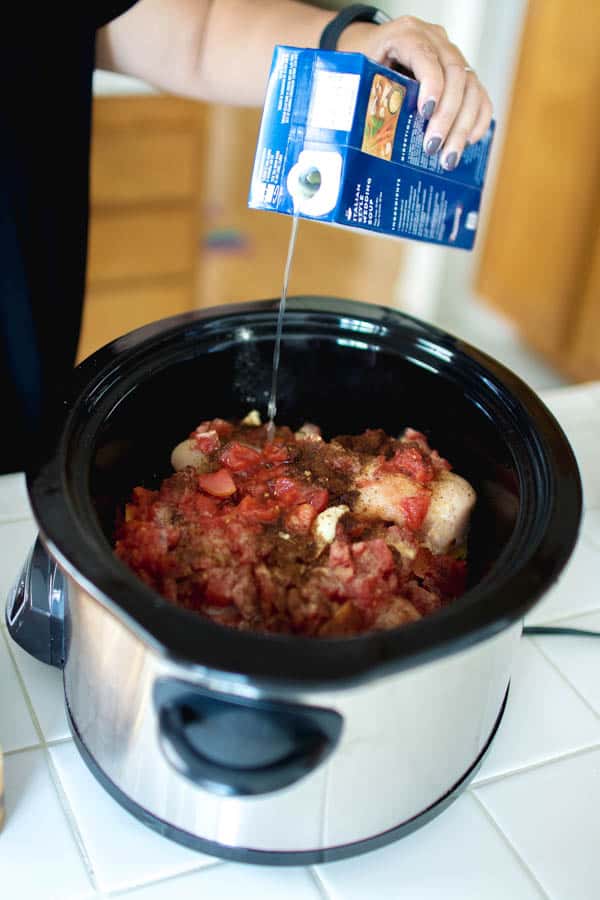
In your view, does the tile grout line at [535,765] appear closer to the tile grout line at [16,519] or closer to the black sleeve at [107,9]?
the tile grout line at [16,519]

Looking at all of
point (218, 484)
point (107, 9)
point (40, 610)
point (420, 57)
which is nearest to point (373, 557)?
point (218, 484)

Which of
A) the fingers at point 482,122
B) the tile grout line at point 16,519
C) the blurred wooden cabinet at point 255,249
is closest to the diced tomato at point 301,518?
the tile grout line at point 16,519

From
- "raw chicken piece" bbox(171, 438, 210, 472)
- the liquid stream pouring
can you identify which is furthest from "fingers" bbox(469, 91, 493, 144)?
"raw chicken piece" bbox(171, 438, 210, 472)

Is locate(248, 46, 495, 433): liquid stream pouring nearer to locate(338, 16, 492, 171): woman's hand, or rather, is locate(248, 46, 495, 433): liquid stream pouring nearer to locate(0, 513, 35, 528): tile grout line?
locate(338, 16, 492, 171): woman's hand

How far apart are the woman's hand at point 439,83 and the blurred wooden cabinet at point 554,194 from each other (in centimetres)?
184

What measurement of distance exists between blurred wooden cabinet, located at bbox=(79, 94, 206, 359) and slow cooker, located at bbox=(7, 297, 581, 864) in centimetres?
157

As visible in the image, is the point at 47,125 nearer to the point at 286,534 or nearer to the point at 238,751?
the point at 286,534

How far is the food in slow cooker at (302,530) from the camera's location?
0.73m

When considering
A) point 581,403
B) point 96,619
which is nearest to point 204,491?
point 96,619

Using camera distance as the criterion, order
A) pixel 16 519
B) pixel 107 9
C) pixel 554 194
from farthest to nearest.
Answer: pixel 554 194
pixel 107 9
pixel 16 519

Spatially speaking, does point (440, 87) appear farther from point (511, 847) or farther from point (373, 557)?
point (511, 847)

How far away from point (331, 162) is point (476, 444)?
315 mm

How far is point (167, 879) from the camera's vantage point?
0.67m

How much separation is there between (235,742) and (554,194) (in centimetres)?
263
